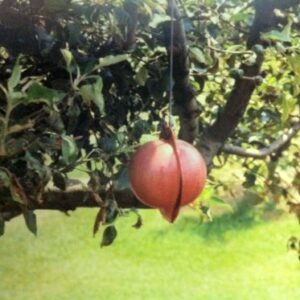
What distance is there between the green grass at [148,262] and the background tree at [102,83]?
156cm

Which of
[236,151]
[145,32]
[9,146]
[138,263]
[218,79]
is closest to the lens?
[9,146]

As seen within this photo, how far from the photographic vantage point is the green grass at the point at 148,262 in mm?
2520

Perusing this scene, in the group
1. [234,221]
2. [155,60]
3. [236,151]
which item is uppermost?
[155,60]

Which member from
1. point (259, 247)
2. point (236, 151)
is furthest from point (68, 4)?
point (259, 247)

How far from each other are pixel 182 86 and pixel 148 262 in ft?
6.18

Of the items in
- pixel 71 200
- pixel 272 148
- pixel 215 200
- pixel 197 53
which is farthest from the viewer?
pixel 272 148

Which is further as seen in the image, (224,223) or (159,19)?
(224,223)

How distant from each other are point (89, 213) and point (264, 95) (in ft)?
5.28

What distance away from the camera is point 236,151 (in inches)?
47.4

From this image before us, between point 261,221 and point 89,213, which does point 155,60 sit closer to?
point 89,213

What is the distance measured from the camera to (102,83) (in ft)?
2.43

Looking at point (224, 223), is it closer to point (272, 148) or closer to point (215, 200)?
point (272, 148)

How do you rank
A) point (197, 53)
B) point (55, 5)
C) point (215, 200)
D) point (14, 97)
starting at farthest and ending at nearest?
point (215, 200), point (197, 53), point (55, 5), point (14, 97)

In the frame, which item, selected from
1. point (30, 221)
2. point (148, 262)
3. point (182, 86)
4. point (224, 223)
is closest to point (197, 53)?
point (182, 86)
